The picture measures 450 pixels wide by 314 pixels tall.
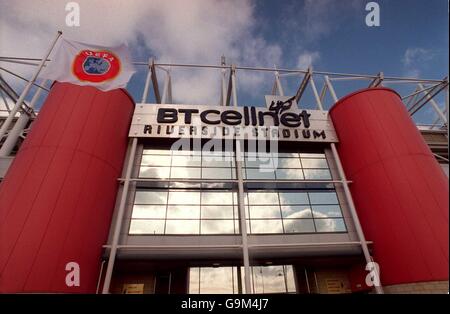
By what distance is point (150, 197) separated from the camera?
1495 centimetres

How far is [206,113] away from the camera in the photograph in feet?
56.1

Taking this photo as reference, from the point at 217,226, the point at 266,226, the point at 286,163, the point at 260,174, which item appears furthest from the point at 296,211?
the point at 217,226

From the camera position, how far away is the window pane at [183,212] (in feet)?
47.5

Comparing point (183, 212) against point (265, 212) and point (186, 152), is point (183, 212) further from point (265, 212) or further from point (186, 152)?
point (265, 212)

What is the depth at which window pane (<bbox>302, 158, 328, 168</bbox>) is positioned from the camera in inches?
677

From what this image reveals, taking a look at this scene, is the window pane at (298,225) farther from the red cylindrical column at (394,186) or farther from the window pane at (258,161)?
the window pane at (258,161)

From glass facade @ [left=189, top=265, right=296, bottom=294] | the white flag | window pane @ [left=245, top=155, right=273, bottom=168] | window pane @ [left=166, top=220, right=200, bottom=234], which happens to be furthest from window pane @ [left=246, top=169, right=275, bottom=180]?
the white flag

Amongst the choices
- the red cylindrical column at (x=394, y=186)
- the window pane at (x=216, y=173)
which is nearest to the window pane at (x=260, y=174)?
the window pane at (x=216, y=173)

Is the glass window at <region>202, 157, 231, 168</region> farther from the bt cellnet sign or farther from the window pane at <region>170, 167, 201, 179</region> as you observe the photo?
the bt cellnet sign

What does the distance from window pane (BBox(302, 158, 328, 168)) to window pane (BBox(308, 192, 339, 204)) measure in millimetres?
2126

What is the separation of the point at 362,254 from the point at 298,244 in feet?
12.5
